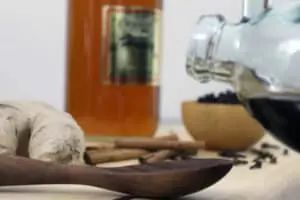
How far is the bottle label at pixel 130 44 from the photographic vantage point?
31.2 inches

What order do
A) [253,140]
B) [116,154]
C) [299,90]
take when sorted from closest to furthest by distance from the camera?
1. [299,90]
2. [116,154]
3. [253,140]

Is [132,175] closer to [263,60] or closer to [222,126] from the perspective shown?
[263,60]

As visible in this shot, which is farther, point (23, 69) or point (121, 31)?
point (23, 69)

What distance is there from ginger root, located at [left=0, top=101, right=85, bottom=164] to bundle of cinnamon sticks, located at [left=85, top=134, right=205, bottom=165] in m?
0.08

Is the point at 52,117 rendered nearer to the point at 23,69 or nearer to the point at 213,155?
the point at 213,155

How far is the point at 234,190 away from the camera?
522 mm

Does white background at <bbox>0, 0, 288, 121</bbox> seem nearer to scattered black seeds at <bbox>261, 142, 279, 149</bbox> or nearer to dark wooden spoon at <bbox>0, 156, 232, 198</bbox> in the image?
scattered black seeds at <bbox>261, 142, 279, 149</bbox>

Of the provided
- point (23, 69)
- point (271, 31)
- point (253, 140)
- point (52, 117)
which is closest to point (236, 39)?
point (271, 31)

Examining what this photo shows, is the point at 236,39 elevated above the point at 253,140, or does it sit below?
above

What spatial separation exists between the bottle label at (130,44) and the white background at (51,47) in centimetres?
45

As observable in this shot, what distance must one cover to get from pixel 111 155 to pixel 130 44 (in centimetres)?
18

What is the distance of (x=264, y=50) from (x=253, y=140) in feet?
0.93

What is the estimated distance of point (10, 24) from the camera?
4.13 ft

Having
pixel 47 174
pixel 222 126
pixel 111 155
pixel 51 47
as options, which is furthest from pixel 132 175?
pixel 51 47
